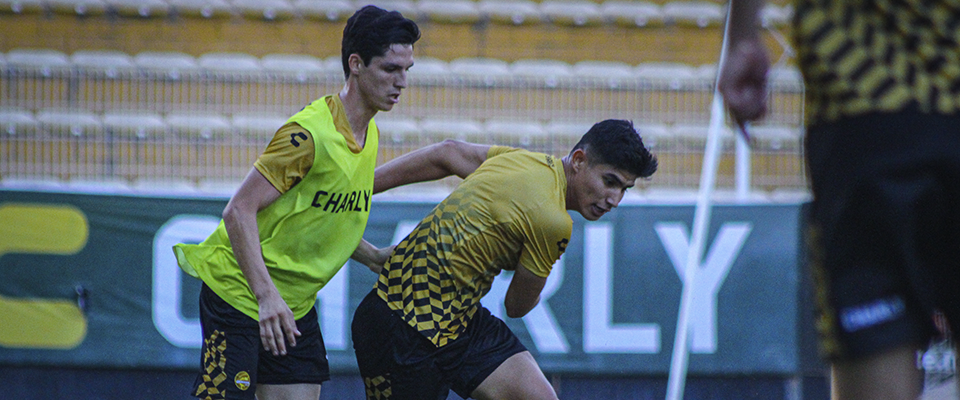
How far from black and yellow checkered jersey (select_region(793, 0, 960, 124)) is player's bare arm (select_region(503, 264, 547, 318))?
1.93 m

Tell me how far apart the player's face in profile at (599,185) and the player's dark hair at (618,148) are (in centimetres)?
3

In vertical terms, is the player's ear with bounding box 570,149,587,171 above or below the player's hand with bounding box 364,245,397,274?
above

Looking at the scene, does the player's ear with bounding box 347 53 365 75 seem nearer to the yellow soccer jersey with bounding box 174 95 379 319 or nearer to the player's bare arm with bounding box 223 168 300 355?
the yellow soccer jersey with bounding box 174 95 379 319

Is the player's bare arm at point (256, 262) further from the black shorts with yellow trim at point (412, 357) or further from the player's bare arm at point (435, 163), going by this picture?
the player's bare arm at point (435, 163)

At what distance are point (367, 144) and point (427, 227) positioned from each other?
0.40 metres

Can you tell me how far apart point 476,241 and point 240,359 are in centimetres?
97

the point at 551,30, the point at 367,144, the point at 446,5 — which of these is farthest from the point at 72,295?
the point at 551,30

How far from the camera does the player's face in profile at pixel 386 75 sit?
3.39 meters

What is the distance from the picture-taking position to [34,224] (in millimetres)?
6934

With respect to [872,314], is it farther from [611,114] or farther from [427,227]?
[611,114]

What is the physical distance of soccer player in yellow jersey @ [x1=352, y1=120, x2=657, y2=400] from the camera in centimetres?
335

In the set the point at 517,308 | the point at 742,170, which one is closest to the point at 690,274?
the point at 742,170

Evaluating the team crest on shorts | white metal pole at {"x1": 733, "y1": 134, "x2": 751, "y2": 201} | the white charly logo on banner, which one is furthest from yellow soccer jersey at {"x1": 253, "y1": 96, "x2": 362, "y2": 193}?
white metal pole at {"x1": 733, "y1": 134, "x2": 751, "y2": 201}

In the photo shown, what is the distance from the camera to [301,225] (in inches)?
134
